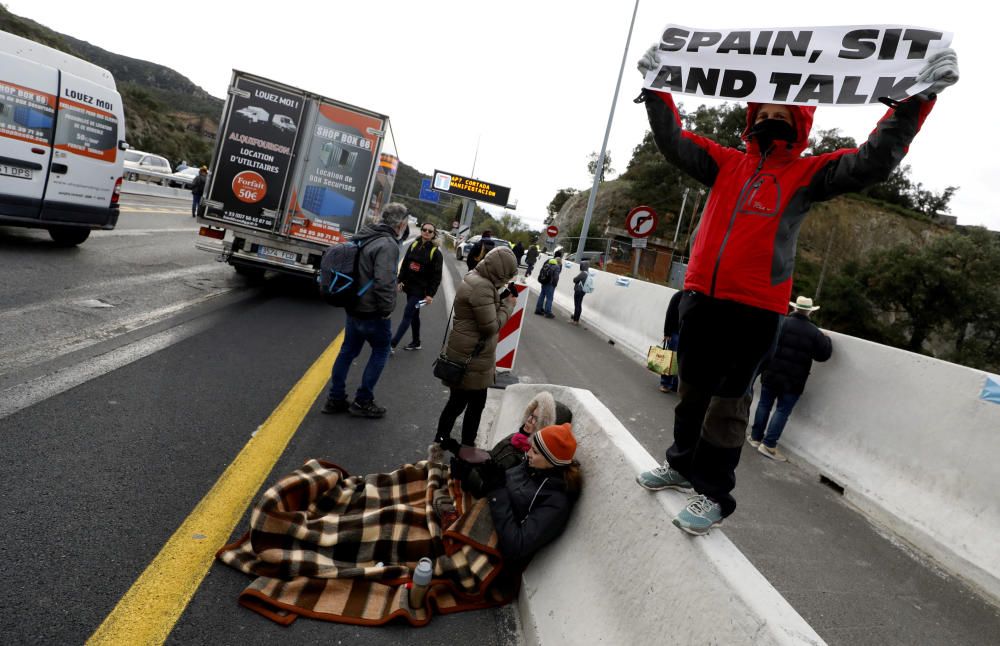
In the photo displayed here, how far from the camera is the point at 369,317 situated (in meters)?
5.08

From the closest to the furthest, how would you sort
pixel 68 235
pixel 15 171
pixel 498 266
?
1. pixel 498 266
2. pixel 15 171
3. pixel 68 235

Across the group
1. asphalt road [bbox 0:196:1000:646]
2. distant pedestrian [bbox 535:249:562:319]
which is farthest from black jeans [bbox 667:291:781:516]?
distant pedestrian [bbox 535:249:562:319]

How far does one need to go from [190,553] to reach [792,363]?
5.77 metres

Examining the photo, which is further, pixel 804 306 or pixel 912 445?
pixel 804 306

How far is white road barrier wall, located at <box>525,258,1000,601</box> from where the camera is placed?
423 cm

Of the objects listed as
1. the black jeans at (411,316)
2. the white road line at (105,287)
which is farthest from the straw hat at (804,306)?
the white road line at (105,287)

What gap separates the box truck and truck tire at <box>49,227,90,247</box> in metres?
2.22

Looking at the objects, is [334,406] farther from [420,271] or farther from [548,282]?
[548,282]

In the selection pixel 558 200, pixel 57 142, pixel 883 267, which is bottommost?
pixel 57 142

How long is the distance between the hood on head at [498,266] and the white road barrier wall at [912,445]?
3739 millimetres

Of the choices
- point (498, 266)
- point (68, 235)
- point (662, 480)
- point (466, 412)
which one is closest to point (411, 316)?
point (466, 412)

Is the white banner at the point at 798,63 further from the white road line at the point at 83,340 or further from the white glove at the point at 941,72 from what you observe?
the white road line at the point at 83,340

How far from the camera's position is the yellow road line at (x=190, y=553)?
85.6 inches

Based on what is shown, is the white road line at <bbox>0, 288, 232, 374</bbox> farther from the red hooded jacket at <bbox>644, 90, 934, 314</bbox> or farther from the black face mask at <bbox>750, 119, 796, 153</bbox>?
the black face mask at <bbox>750, 119, 796, 153</bbox>
